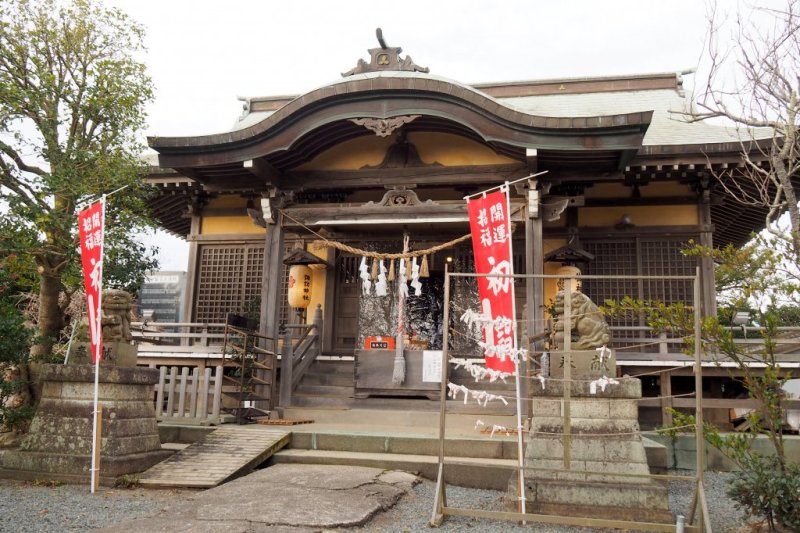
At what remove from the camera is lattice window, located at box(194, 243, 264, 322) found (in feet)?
44.1

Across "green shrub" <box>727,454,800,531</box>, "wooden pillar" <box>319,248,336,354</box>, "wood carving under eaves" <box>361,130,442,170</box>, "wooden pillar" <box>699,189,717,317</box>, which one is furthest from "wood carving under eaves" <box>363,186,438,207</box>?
"green shrub" <box>727,454,800,531</box>

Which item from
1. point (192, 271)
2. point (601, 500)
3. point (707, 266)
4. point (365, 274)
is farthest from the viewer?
point (192, 271)

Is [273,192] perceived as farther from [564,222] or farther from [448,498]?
[448,498]

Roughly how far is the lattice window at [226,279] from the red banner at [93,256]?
19.7 feet

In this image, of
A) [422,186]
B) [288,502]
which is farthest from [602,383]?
[422,186]

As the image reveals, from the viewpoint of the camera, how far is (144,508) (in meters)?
6.16

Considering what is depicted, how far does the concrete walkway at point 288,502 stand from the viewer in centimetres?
525

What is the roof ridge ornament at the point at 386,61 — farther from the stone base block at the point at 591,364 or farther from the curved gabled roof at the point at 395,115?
the stone base block at the point at 591,364

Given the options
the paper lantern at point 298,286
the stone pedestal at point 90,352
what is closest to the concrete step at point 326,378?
the paper lantern at point 298,286

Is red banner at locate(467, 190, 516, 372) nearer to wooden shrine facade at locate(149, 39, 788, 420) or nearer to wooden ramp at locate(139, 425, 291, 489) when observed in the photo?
wooden shrine facade at locate(149, 39, 788, 420)

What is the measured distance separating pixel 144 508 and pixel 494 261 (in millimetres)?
5058

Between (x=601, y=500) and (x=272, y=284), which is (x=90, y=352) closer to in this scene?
(x=272, y=284)

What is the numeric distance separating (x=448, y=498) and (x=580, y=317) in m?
2.43

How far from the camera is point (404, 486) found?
275 inches
